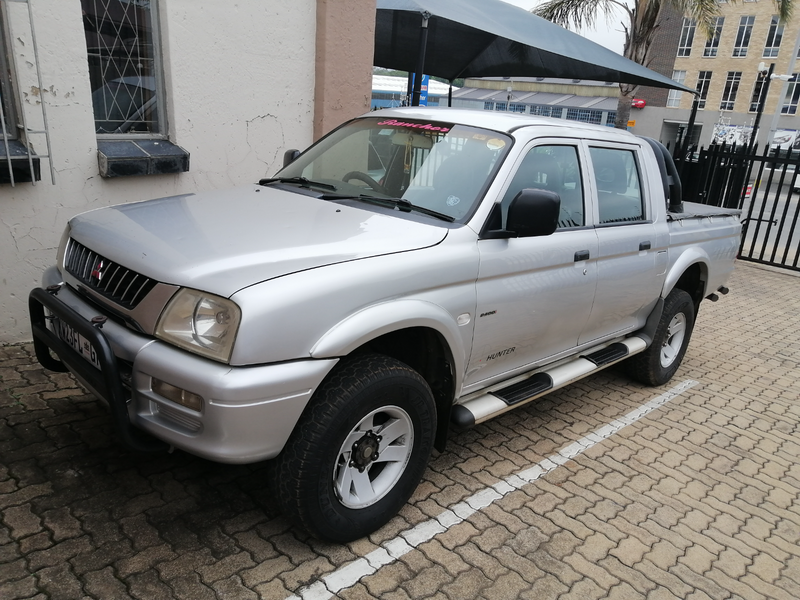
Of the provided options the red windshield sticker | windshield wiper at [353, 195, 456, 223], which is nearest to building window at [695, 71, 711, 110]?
the red windshield sticker

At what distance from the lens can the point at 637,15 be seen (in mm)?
14156

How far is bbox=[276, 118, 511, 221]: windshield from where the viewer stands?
332cm

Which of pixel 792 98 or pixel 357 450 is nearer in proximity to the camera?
pixel 357 450

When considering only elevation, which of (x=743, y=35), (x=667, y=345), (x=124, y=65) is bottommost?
(x=667, y=345)

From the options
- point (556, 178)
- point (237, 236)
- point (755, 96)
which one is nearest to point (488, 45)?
point (556, 178)

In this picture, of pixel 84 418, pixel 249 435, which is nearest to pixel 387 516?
pixel 249 435

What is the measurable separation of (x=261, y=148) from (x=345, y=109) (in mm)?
1088

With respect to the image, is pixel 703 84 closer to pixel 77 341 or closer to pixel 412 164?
pixel 412 164

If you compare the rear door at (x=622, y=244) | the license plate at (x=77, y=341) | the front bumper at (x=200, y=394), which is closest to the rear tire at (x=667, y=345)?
the rear door at (x=622, y=244)

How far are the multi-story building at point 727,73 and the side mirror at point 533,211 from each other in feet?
139

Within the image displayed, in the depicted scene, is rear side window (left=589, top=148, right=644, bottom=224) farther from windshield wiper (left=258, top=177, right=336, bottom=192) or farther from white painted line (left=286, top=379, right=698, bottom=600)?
windshield wiper (left=258, top=177, right=336, bottom=192)

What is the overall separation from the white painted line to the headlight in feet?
3.58

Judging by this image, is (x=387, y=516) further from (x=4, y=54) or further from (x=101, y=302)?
(x=4, y=54)

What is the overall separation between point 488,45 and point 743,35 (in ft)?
137
